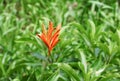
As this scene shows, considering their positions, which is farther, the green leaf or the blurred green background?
the blurred green background

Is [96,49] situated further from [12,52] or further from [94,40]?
[12,52]

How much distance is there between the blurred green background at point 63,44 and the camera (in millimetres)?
2004

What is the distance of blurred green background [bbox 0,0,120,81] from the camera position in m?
2.00

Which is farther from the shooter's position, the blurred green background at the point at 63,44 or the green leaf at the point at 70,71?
the blurred green background at the point at 63,44

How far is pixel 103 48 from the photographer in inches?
85.0

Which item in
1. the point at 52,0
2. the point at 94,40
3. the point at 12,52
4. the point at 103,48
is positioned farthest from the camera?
the point at 52,0

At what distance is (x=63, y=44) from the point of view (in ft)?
7.50

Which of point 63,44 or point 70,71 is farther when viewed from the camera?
point 63,44

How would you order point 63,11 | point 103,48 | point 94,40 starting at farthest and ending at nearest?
point 63,11
point 94,40
point 103,48

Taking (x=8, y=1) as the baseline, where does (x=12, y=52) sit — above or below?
below

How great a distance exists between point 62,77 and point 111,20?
1.47 m

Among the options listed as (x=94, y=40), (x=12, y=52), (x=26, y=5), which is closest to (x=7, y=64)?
(x=12, y=52)

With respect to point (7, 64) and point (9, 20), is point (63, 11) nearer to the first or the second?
point (9, 20)

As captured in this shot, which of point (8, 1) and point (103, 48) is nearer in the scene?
point (103, 48)
